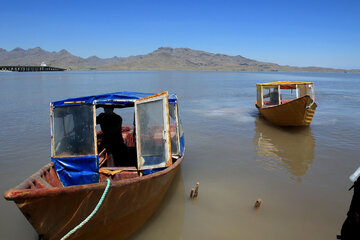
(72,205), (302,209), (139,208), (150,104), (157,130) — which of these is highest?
(150,104)

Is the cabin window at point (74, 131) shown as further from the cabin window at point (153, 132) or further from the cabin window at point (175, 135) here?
the cabin window at point (175, 135)

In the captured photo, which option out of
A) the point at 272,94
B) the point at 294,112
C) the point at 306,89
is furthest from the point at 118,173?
the point at 272,94

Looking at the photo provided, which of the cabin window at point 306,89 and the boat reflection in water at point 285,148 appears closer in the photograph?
the boat reflection in water at point 285,148

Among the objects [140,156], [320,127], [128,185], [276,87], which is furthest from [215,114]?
[128,185]

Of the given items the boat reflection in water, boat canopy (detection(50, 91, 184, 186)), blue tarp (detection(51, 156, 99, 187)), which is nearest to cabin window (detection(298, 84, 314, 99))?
the boat reflection in water

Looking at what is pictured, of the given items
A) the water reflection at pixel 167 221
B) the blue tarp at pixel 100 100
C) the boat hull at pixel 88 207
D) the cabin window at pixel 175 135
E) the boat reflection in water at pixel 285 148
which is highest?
the blue tarp at pixel 100 100

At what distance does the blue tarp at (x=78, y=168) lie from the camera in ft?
19.4

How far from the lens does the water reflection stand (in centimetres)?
559

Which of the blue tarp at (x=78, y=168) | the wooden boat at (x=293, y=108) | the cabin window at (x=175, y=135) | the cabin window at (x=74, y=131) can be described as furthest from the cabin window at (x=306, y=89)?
the blue tarp at (x=78, y=168)

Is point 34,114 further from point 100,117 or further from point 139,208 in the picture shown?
point 139,208

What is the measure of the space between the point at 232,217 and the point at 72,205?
393 centimetres

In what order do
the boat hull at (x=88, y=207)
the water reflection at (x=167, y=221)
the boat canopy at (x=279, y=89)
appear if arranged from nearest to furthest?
the boat hull at (x=88, y=207) → the water reflection at (x=167, y=221) → the boat canopy at (x=279, y=89)

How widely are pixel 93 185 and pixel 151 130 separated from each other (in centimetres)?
210

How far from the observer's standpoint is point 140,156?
5.89m
